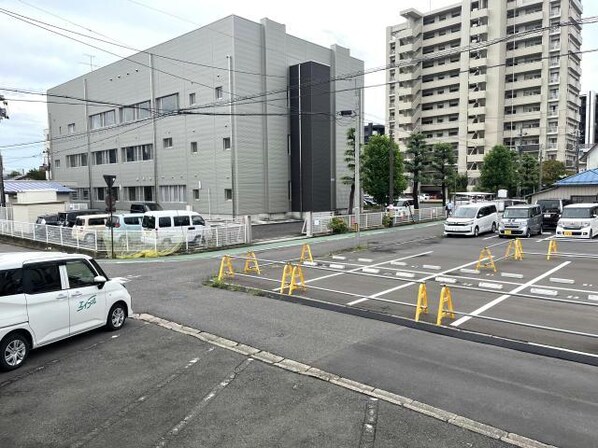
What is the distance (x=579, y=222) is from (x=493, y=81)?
51708mm

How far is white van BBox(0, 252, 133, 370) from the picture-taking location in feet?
21.1

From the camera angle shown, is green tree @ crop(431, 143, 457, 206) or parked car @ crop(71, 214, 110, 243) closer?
parked car @ crop(71, 214, 110, 243)

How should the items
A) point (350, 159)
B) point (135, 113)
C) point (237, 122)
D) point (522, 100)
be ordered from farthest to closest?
1. point (522, 100)
2. point (135, 113)
3. point (350, 159)
4. point (237, 122)

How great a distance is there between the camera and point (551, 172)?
5634 centimetres

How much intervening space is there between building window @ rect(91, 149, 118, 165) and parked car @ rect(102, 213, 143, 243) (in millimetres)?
28260

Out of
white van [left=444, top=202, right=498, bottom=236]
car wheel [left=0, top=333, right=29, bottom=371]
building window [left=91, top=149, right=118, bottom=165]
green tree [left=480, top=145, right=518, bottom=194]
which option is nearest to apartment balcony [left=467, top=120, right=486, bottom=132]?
green tree [left=480, top=145, right=518, bottom=194]

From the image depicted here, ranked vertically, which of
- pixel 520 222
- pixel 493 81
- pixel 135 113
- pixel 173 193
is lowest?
pixel 520 222

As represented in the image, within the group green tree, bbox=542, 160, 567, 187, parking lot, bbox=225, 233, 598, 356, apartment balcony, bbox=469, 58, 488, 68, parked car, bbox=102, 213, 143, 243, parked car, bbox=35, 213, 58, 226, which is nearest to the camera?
parking lot, bbox=225, 233, 598, 356

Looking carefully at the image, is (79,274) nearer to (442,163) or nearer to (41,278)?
(41,278)

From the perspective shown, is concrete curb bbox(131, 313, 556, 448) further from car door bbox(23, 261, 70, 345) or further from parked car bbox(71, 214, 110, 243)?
parked car bbox(71, 214, 110, 243)

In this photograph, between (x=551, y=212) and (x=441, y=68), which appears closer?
(x=551, y=212)

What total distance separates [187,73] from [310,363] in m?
35.4

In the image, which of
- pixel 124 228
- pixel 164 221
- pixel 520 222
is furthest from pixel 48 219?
pixel 520 222

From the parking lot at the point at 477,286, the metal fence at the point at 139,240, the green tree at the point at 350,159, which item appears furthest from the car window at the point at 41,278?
the green tree at the point at 350,159
